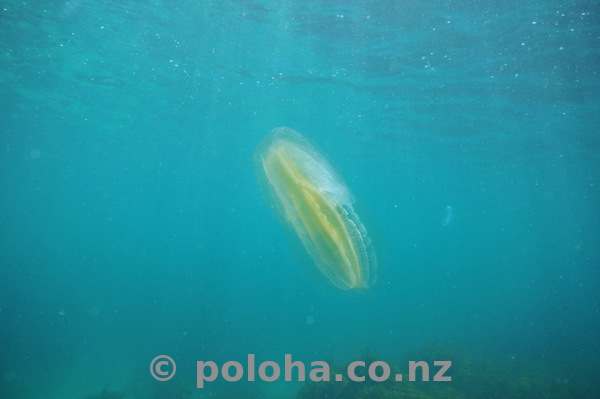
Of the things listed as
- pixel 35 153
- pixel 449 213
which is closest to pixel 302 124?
pixel 35 153

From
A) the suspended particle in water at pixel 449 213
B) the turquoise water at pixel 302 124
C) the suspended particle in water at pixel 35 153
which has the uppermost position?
the suspended particle in water at pixel 449 213

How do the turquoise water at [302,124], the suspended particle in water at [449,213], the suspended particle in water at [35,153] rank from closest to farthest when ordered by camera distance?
the turquoise water at [302,124] < the suspended particle in water at [35,153] < the suspended particle in water at [449,213]

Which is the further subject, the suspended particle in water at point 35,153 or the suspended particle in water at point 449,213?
the suspended particle in water at point 449,213

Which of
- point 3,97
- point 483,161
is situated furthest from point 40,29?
point 483,161

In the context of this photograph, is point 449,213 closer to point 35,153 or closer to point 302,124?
point 302,124

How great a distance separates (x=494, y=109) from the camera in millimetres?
15164

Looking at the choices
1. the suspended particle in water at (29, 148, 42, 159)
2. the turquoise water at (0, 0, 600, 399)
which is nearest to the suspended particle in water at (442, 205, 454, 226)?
the turquoise water at (0, 0, 600, 399)

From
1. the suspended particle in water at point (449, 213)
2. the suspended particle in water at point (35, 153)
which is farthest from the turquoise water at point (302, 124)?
the suspended particle in water at point (449, 213)

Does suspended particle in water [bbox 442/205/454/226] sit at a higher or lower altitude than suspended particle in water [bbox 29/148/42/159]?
higher

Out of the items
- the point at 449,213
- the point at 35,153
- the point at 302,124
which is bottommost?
the point at 302,124

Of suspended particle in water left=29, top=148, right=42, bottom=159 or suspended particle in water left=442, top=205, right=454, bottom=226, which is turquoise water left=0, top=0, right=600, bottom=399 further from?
suspended particle in water left=442, top=205, right=454, bottom=226

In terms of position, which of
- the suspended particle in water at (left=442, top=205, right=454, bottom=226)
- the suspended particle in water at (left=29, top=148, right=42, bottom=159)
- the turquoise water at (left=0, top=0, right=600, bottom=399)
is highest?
the suspended particle in water at (left=442, top=205, right=454, bottom=226)

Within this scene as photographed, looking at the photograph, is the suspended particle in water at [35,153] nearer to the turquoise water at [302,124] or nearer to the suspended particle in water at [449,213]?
the turquoise water at [302,124]

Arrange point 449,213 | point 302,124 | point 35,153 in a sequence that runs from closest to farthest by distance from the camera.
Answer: point 302,124 → point 35,153 → point 449,213
